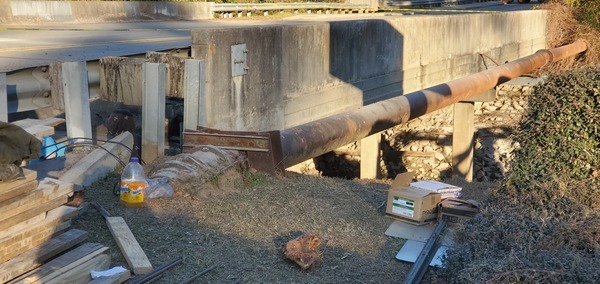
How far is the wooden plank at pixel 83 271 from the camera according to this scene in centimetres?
497

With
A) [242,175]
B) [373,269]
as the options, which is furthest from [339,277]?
[242,175]

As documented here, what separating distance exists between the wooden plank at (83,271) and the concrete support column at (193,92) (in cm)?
377

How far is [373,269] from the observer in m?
6.20

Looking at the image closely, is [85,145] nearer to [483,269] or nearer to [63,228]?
[63,228]

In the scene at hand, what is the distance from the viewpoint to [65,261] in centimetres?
523

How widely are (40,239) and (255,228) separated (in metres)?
2.02

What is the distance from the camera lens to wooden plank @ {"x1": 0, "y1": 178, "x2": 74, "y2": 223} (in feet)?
16.5

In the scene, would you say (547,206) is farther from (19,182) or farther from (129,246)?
(19,182)

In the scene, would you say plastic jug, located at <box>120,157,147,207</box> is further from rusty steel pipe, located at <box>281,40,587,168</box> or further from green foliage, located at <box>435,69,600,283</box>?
green foliage, located at <box>435,69,600,283</box>

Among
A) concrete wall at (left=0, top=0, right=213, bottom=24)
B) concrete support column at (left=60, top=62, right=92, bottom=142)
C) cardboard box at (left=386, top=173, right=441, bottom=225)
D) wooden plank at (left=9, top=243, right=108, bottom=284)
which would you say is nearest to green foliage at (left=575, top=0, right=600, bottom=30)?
concrete wall at (left=0, top=0, right=213, bottom=24)

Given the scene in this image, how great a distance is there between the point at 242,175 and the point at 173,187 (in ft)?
3.38

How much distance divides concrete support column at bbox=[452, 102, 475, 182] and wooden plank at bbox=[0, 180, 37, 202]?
42.3ft

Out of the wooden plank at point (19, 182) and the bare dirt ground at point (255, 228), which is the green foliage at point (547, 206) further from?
the wooden plank at point (19, 182)

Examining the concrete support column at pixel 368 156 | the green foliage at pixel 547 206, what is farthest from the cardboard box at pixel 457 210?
the concrete support column at pixel 368 156
